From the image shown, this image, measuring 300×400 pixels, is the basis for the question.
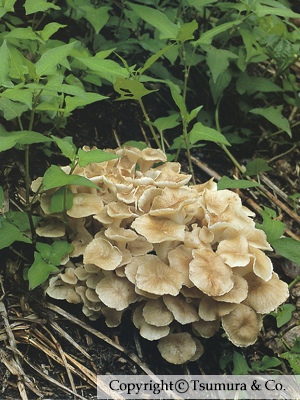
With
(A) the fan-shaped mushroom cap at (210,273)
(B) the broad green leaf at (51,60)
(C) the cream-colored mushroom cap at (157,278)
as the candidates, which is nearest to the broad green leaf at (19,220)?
(C) the cream-colored mushroom cap at (157,278)

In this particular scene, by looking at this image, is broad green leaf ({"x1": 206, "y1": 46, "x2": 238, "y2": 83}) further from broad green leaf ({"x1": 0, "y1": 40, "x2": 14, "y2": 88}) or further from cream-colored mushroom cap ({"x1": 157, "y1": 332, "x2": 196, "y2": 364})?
cream-colored mushroom cap ({"x1": 157, "y1": 332, "x2": 196, "y2": 364})

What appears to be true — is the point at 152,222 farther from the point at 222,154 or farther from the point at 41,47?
the point at 222,154

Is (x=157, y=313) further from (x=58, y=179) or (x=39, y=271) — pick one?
(x=58, y=179)

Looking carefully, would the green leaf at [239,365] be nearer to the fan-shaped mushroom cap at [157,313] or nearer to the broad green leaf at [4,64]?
the fan-shaped mushroom cap at [157,313]

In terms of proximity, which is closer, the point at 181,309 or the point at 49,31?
the point at 181,309

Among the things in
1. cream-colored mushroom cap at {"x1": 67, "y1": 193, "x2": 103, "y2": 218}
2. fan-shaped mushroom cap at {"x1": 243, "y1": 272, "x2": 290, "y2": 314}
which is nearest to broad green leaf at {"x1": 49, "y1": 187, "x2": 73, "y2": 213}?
cream-colored mushroom cap at {"x1": 67, "y1": 193, "x2": 103, "y2": 218}

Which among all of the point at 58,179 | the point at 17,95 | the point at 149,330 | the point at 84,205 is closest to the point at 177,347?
the point at 149,330
